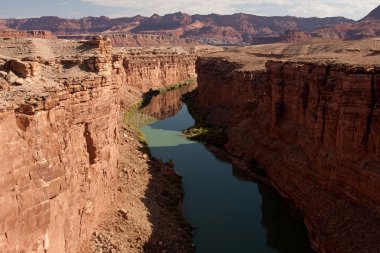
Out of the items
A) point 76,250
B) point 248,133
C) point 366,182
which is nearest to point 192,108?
point 248,133

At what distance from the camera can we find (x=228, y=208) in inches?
1113

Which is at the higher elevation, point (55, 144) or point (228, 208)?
point (55, 144)

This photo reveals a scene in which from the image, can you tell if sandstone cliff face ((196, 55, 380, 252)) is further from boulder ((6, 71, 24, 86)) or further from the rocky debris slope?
boulder ((6, 71, 24, 86))

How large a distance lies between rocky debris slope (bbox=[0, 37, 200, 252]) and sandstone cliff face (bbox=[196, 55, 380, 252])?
10604 mm

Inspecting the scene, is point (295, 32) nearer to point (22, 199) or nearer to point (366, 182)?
point (366, 182)

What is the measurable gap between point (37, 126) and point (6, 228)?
3.45 m

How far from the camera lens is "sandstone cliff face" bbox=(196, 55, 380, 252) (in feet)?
74.5

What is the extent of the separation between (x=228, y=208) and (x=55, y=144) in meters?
15.9

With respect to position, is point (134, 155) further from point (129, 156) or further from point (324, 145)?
point (324, 145)

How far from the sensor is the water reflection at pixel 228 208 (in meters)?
24.2

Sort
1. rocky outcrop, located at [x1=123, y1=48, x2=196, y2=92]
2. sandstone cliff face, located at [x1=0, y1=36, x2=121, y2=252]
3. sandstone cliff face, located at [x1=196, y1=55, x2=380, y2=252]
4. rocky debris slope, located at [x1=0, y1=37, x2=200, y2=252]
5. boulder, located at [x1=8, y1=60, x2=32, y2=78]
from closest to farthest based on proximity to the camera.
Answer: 1. sandstone cliff face, located at [x1=0, y1=36, x2=121, y2=252]
2. rocky debris slope, located at [x1=0, y1=37, x2=200, y2=252]
3. boulder, located at [x1=8, y1=60, x2=32, y2=78]
4. sandstone cliff face, located at [x1=196, y1=55, x2=380, y2=252]
5. rocky outcrop, located at [x1=123, y1=48, x2=196, y2=92]

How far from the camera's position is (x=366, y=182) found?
22.9m

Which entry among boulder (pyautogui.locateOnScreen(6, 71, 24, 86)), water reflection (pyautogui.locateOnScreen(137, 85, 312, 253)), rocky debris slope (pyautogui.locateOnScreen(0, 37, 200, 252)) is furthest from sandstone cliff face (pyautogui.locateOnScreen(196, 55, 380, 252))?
boulder (pyautogui.locateOnScreen(6, 71, 24, 86))

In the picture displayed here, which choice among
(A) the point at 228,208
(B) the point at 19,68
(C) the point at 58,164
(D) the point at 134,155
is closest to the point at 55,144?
(C) the point at 58,164
